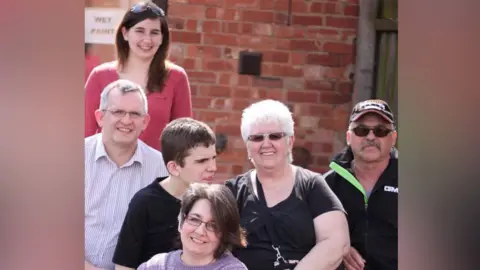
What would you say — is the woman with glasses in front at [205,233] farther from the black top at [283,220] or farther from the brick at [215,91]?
the brick at [215,91]

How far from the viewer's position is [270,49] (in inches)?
91.8

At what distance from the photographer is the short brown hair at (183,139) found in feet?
7.24

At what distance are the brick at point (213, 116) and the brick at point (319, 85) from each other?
0.86 feet

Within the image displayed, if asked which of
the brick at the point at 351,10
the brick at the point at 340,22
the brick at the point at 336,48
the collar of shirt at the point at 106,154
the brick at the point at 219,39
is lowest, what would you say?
the collar of shirt at the point at 106,154

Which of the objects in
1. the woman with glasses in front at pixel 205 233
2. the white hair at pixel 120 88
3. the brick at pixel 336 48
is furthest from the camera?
the brick at pixel 336 48

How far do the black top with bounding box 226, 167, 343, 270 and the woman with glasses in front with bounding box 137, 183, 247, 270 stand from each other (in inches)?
3.1

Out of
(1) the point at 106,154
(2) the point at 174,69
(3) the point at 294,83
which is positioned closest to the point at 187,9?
(2) the point at 174,69

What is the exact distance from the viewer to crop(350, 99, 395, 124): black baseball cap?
88.8 inches

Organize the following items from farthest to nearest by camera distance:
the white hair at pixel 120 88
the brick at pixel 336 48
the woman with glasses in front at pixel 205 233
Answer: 1. the brick at pixel 336 48
2. the white hair at pixel 120 88
3. the woman with glasses in front at pixel 205 233

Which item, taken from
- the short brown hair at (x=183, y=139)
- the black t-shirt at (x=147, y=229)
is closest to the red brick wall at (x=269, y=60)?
the short brown hair at (x=183, y=139)
